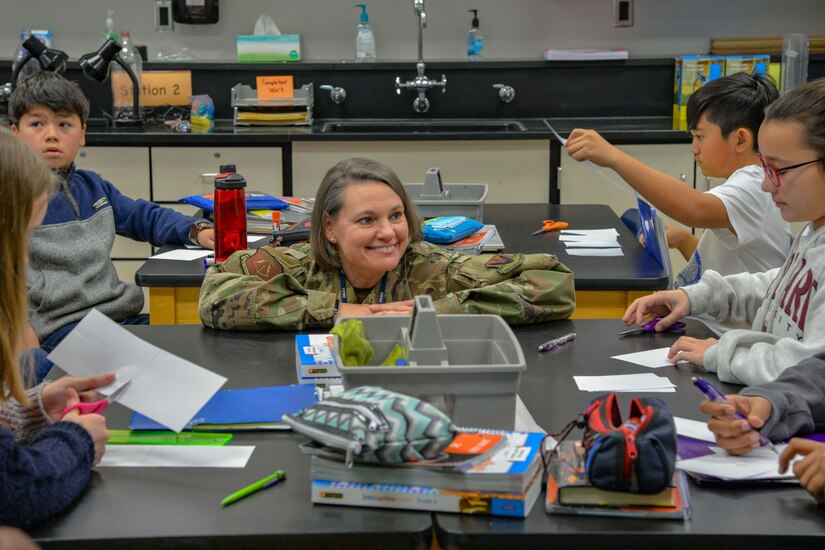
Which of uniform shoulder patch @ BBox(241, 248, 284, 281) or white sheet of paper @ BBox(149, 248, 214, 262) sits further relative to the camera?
white sheet of paper @ BBox(149, 248, 214, 262)

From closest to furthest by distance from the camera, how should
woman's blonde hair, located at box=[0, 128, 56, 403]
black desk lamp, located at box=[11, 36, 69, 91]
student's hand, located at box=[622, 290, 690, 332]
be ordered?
woman's blonde hair, located at box=[0, 128, 56, 403] < student's hand, located at box=[622, 290, 690, 332] < black desk lamp, located at box=[11, 36, 69, 91]

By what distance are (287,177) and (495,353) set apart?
2.94 metres

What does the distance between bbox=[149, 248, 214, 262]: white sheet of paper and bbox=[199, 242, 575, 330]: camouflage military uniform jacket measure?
520 mm

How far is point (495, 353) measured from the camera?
150 centimetres

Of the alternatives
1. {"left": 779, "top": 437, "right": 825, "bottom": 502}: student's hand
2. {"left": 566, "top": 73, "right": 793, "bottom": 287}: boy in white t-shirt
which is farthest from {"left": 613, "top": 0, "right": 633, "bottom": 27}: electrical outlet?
{"left": 779, "top": 437, "right": 825, "bottom": 502}: student's hand

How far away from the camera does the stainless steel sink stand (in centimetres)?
471

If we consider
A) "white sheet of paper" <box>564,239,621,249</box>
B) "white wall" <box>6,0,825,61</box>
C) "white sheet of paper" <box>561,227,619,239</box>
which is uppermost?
"white wall" <box>6,0,825,61</box>

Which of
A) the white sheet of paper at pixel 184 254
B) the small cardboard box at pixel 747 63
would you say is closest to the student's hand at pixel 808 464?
the white sheet of paper at pixel 184 254

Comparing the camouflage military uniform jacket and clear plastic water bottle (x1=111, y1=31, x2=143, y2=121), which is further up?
clear plastic water bottle (x1=111, y1=31, x2=143, y2=121)

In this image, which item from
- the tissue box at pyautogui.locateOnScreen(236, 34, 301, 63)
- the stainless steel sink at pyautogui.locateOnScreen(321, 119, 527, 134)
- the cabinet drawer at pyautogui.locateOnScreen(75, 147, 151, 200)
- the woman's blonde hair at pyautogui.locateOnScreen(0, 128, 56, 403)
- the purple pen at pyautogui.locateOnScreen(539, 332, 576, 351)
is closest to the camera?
the woman's blonde hair at pyautogui.locateOnScreen(0, 128, 56, 403)

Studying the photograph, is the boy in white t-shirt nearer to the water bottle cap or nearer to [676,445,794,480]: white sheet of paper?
the water bottle cap

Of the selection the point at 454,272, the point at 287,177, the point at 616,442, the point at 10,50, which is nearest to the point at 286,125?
the point at 287,177

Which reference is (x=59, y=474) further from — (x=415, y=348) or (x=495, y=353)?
(x=495, y=353)

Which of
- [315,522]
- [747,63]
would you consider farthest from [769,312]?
[747,63]
